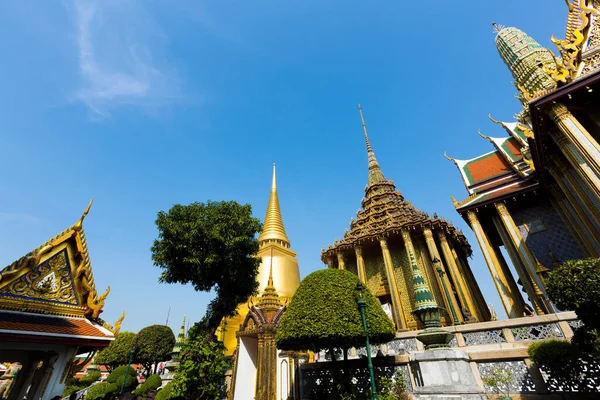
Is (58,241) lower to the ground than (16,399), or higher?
higher

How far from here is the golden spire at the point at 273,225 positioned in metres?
29.3

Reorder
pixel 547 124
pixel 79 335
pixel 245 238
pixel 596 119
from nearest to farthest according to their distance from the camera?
pixel 79 335, pixel 596 119, pixel 547 124, pixel 245 238

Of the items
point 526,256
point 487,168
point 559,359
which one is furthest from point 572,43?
point 487,168

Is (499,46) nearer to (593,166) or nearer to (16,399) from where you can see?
(593,166)

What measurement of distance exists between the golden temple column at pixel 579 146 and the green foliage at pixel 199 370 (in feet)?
43.8

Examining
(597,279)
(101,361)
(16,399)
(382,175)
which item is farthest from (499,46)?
(101,361)

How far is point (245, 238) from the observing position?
12164mm

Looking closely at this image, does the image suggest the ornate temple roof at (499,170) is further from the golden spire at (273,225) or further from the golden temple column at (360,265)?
the golden spire at (273,225)

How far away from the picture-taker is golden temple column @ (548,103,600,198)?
8.06 meters

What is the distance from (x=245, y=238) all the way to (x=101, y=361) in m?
20.3

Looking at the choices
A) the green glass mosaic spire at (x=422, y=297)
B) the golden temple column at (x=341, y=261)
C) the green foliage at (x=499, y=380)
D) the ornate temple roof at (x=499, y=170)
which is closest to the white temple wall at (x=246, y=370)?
the green glass mosaic spire at (x=422, y=297)

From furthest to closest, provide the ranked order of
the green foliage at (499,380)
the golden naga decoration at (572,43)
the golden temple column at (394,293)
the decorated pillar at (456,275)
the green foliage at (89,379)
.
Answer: the green foliage at (89,379) < the golden temple column at (394,293) < the decorated pillar at (456,275) < the golden naga decoration at (572,43) < the green foliage at (499,380)

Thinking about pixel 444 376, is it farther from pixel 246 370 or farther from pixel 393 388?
pixel 246 370

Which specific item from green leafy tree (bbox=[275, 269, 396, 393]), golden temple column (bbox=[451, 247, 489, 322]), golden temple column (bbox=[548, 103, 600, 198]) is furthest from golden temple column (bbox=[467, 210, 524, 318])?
green leafy tree (bbox=[275, 269, 396, 393])
